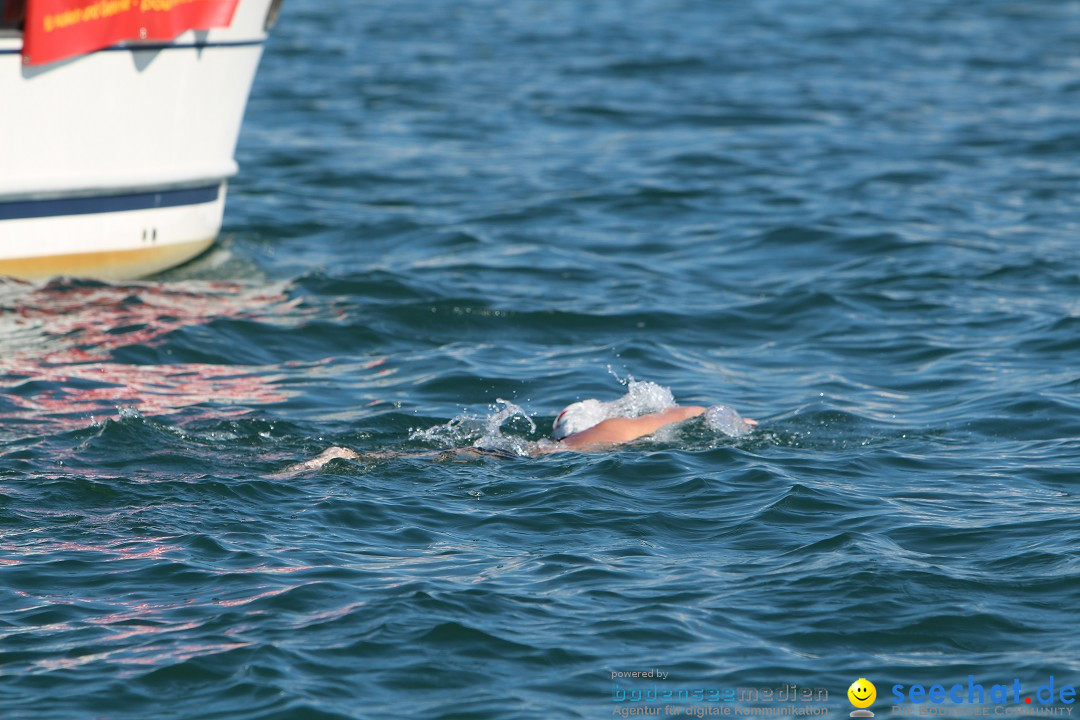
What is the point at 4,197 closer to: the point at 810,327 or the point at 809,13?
the point at 810,327

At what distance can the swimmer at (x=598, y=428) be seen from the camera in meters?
7.93

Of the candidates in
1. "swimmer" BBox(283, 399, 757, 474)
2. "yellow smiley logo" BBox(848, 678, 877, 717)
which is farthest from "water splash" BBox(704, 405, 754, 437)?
"yellow smiley logo" BBox(848, 678, 877, 717)

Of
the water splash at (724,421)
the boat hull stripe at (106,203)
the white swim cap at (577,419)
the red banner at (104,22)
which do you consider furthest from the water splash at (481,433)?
the red banner at (104,22)

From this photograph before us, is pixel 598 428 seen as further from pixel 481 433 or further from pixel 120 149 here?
pixel 120 149

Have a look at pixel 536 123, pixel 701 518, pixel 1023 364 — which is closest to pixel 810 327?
pixel 1023 364

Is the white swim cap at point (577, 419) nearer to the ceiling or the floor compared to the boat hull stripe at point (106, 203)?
nearer to the floor

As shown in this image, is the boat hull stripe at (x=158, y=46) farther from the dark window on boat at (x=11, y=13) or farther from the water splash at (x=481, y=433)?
the water splash at (x=481, y=433)

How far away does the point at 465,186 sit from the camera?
15.2 metres

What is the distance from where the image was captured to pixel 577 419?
8.13 metres

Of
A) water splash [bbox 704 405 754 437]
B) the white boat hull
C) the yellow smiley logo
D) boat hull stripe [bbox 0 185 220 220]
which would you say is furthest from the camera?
boat hull stripe [bbox 0 185 220 220]

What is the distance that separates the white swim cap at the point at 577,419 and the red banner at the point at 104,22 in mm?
4432

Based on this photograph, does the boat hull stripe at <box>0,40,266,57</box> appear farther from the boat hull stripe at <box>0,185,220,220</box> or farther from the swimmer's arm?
the swimmer's arm

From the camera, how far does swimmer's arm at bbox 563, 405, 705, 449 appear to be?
26.2 feet

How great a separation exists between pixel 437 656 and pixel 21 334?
209 inches
